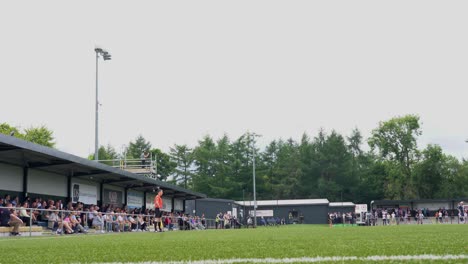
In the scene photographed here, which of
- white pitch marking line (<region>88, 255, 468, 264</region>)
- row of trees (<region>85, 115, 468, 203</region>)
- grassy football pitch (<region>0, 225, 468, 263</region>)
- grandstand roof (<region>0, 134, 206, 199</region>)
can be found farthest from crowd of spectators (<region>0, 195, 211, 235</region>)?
row of trees (<region>85, 115, 468, 203</region>)

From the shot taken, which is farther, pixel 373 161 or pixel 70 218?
pixel 373 161

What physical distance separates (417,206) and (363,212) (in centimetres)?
1411

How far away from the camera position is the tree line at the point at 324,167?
86.8 m

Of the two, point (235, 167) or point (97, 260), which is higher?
point (235, 167)

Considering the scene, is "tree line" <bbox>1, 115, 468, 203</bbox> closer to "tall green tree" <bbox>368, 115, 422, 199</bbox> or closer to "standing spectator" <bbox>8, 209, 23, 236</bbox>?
Answer: "tall green tree" <bbox>368, 115, 422, 199</bbox>

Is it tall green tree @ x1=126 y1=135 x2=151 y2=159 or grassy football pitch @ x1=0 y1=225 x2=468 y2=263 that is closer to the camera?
grassy football pitch @ x1=0 y1=225 x2=468 y2=263

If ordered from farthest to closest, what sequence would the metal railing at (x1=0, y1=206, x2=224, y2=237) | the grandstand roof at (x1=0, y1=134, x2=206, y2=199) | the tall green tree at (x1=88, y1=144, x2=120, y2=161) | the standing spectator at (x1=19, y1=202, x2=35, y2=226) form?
the tall green tree at (x1=88, y1=144, x2=120, y2=161) → the grandstand roof at (x1=0, y1=134, x2=206, y2=199) → the metal railing at (x1=0, y1=206, x2=224, y2=237) → the standing spectator at (x1=19, y1=202, x2=35, y2=226)

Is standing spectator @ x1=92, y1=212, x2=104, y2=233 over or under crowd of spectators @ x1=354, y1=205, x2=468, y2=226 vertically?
over

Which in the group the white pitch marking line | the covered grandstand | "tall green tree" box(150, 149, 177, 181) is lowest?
the white pitch marking line

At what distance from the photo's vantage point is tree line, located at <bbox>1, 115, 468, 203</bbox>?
86.8m

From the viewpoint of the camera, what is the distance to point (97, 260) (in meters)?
6.48

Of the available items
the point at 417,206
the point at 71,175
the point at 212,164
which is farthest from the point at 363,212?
the point at 212,164

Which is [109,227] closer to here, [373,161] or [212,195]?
[212,195]

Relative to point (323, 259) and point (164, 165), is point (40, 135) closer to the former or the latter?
point (164, 165)
